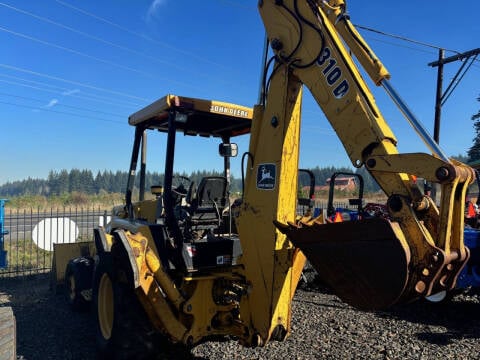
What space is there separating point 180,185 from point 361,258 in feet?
9.46

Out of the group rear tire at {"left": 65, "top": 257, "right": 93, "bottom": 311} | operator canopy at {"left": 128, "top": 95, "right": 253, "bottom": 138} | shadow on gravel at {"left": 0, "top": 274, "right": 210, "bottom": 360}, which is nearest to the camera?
operator canopy at {"left": 128, "top": 95, "right": 253, "bottom": 138}

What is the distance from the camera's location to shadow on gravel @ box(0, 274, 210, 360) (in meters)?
4.58

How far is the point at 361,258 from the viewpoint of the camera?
2.75 m

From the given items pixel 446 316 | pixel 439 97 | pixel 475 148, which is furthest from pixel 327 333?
pixel 475 148

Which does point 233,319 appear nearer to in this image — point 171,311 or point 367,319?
point 171,311

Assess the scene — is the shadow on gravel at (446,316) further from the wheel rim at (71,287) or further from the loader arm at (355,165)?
the wheel rim at (71,287)

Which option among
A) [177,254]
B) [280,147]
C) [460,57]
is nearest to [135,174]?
[177,254]

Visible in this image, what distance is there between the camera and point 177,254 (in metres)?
4.34

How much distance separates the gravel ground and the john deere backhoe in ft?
2.43

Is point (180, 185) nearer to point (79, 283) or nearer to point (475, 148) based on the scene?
point (79, 283)

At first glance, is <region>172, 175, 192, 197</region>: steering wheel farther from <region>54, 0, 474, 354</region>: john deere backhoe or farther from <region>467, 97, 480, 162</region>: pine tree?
<region>467, 97, 480, 162</region>: pine tree

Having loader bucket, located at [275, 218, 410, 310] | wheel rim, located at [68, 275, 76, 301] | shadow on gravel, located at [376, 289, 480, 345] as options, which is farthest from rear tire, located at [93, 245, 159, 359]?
shadow on gravel, located at [376, 289, 480, 345]

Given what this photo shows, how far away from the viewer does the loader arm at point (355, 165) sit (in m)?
2.54

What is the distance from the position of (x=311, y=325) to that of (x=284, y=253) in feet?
8.49
